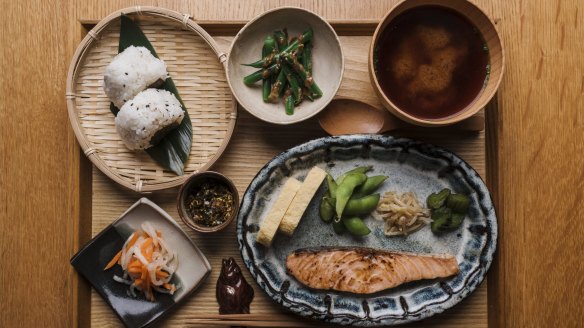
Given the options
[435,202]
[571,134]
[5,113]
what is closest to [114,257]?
[5,113]

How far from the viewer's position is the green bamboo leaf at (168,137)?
7.00 ft

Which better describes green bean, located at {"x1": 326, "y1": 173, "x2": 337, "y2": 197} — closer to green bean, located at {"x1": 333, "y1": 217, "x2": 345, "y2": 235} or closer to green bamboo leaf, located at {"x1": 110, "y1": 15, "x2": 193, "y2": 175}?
green bean, located at {"x1": 333, "y1": 217, "x2": 345, "y2": 235}

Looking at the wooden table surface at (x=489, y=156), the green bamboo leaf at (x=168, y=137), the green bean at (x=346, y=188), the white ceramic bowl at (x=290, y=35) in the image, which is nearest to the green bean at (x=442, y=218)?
the wooden table surface at (x=489, y=156)

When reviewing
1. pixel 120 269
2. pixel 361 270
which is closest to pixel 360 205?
pixel 361 270

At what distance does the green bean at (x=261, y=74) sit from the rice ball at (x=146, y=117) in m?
0.32

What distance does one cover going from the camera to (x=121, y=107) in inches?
82.9

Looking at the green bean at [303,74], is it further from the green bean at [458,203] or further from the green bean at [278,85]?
the green bean at [458,203]

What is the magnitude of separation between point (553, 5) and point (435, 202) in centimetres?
107

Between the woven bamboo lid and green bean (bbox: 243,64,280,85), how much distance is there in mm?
106

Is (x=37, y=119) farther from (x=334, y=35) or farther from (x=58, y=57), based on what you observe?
(x=334, y=35)

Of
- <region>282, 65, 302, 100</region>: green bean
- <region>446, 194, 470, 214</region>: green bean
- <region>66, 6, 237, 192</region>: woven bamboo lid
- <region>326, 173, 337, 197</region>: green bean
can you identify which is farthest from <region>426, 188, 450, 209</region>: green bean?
<region>66, 6, 237, 192</region>: woven bamboo lid

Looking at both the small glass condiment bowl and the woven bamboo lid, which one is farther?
the woven bamboo lid

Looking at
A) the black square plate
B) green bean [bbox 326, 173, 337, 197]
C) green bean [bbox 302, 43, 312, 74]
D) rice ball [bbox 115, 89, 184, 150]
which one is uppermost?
green bean [bbox 302, 43, 312, 74]

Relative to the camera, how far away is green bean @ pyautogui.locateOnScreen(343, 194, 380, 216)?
2.06m
